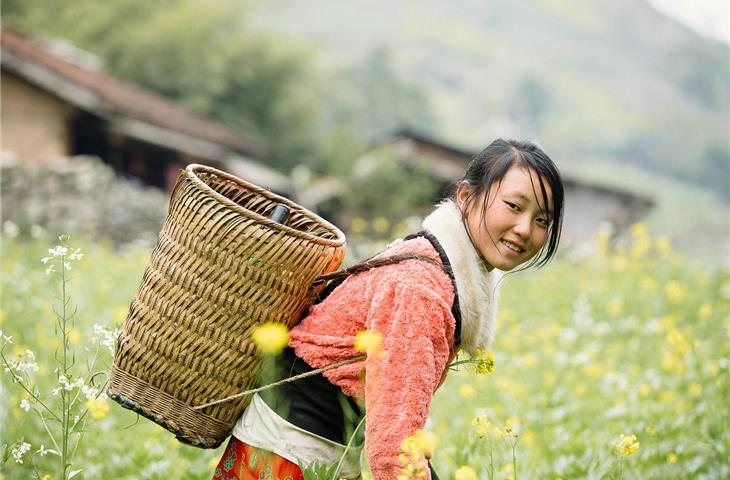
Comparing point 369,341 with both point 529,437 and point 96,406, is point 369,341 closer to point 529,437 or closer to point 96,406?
point 96,406

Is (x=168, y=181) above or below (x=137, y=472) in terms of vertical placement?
below

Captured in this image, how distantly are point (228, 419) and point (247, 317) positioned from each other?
0.87ft

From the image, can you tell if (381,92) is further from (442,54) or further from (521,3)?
(521,3)

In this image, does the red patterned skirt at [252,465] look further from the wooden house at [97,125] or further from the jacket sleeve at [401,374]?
the wooden house at [97,125]

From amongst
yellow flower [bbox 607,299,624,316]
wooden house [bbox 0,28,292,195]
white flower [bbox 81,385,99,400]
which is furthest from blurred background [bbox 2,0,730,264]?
yellow flower [bbox 607,299,624,316]

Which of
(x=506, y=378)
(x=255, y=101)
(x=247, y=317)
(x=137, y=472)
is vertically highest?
(x=247, y=317)

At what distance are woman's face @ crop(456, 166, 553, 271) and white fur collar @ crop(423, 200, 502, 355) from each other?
4 centimetres

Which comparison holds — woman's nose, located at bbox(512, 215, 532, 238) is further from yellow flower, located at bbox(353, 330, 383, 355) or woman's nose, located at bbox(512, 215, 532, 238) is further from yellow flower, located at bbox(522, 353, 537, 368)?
yellow flower, located at bbox(522, 353, 537, 368)

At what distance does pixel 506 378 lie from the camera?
4.83 m

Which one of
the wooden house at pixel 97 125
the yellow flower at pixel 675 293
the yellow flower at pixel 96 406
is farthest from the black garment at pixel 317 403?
the wooden house at pixel 97 125

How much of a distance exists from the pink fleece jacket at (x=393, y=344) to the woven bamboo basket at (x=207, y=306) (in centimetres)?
13

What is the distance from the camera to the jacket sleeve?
156cm

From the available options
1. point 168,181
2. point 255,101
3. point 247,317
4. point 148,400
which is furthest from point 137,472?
point 255,101

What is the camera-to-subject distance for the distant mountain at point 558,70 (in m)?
64.7
